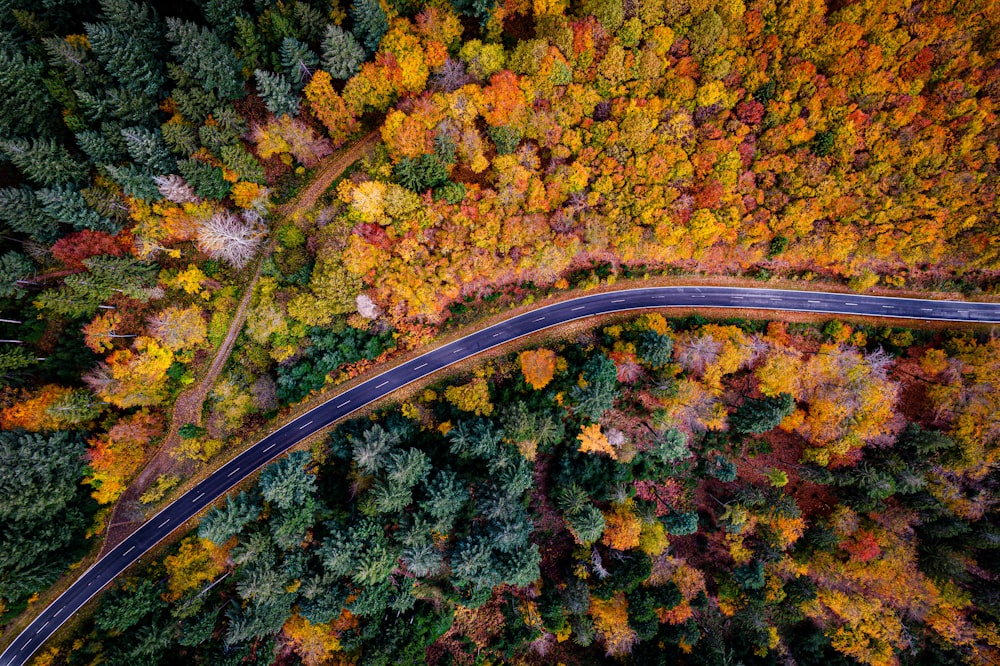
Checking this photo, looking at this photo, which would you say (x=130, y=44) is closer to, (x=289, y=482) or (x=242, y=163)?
(x=242, y=163)

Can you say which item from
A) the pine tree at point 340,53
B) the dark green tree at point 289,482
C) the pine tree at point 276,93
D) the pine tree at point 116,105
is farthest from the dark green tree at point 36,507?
the pine tree at point 340,53

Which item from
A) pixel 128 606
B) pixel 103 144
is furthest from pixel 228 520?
pixel 103 144

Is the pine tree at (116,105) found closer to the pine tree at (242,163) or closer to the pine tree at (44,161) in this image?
the pine tree at (44,161)

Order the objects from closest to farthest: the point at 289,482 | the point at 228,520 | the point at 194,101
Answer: the point at 194,101 → the point at 228,520 → the point at 289,482

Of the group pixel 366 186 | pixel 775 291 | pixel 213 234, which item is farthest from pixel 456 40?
pixel 775 291

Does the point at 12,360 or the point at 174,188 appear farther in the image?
the point at 174,188

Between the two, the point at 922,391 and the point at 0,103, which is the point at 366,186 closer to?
the point at 0,103

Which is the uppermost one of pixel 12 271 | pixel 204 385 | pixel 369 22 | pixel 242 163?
pixel 369 22

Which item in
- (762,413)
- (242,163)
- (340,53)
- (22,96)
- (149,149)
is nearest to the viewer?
(22,96)
